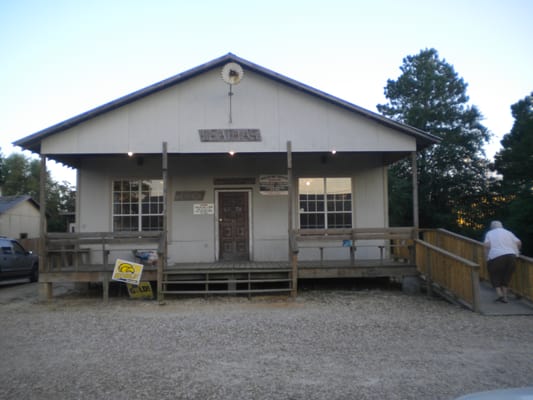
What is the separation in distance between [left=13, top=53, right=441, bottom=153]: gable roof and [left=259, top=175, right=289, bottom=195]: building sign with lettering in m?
2.73

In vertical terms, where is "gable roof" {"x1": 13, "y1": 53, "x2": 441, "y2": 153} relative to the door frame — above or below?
above

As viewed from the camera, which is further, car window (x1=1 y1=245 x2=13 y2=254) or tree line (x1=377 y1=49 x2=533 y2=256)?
tree line (x1=377 y1=49 x2=533 y2=256)

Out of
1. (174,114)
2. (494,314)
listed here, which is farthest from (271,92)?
(494,314)

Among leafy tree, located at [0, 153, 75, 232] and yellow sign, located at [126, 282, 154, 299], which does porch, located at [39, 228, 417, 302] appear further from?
leafy tree, located at [0, 153, 75, 232]

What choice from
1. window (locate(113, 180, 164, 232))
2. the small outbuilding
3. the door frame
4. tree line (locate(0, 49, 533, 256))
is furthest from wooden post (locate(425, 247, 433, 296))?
the small outbuilding

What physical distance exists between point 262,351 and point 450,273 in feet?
16.7

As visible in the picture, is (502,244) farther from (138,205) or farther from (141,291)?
(138,205)

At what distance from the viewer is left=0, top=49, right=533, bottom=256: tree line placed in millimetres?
29375

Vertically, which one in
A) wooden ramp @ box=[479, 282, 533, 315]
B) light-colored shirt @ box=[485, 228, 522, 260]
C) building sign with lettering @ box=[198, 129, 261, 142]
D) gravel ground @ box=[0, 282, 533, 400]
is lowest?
gravel ground @ box=[0, 282, 533, 400]

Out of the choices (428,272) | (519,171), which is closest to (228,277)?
(428,272)

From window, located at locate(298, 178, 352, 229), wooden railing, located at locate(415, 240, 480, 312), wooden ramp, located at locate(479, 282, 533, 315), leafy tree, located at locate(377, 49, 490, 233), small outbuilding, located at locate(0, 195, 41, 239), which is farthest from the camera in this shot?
leafy tree, located at locate(377, 49, 490, 233)

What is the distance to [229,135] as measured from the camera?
1132 cm

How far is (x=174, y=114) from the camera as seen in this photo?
37.6ft

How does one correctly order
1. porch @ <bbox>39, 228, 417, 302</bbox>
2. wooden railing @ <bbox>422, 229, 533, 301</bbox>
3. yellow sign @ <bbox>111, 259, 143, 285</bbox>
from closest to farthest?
1. wooden railing @ <bbox>422, 229, 533, 301</bbox>
2. yellow sign @ <bbox>111, 259, 143, 285</bbox>
3. porch @ <bbox>39, 228, 417, 302</bbox>
